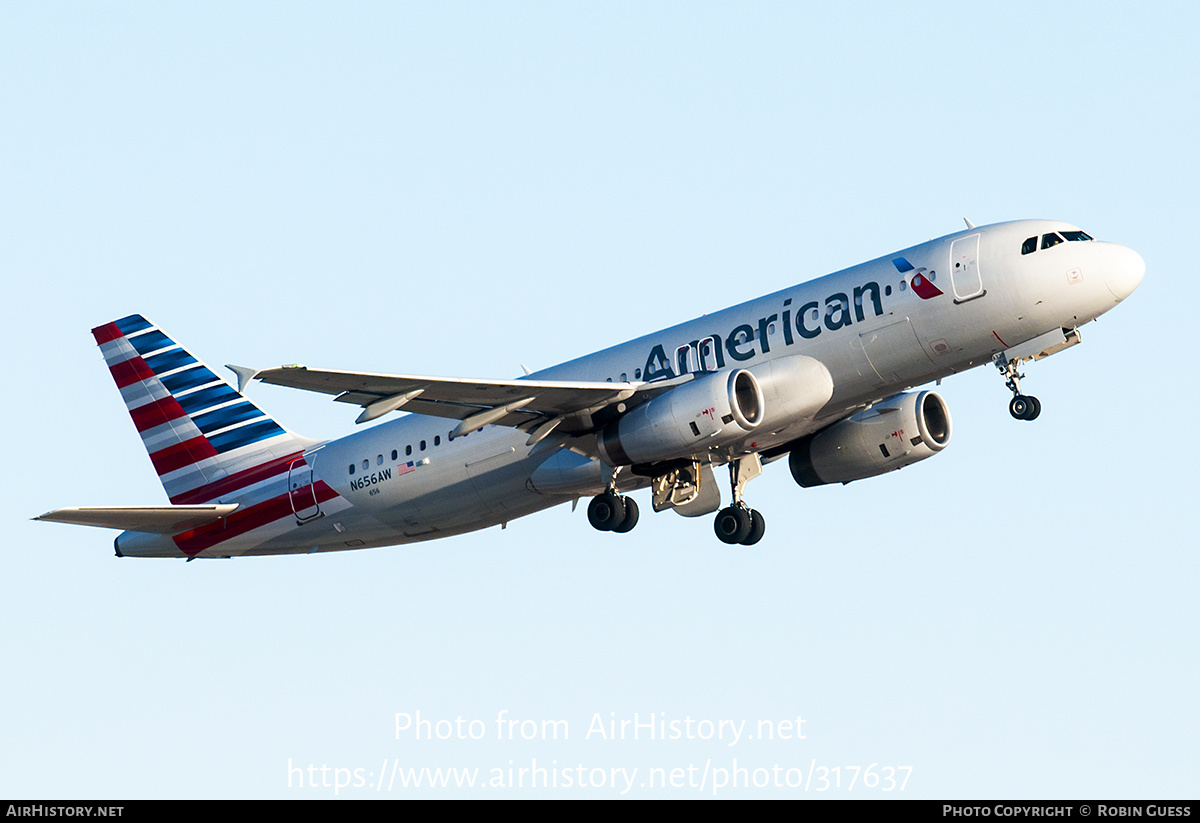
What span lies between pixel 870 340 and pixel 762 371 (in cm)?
238

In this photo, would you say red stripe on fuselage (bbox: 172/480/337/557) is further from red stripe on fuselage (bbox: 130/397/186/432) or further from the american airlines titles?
the american airlines titles

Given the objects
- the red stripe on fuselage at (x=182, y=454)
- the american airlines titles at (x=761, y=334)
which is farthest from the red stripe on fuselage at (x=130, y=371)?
the american airlines titles at (x=761, y=334)

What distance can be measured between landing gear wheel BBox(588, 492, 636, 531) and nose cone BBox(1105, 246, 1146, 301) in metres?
11.8

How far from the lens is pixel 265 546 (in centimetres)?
4006

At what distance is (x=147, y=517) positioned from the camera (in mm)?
37969

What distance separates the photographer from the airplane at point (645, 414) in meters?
32.0

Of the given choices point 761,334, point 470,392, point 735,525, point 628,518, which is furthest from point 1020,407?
point 470,392

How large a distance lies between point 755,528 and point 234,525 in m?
13.6

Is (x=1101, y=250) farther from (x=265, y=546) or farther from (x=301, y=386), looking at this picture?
(x=265, y=546)

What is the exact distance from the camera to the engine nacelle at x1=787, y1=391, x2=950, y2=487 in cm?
3728

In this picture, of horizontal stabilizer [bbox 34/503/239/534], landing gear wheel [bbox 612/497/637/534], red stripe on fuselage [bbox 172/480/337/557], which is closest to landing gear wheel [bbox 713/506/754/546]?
landing gear wheel [bbox 612/497/637/534]

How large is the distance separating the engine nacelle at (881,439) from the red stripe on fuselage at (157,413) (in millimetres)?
17615
